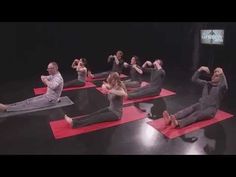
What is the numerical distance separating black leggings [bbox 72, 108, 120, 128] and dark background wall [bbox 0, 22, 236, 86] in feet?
17.2

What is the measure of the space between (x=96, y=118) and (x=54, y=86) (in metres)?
1.40

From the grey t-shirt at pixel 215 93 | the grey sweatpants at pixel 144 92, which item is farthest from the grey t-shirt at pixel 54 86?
the grey t-shirt at pixel 215 93

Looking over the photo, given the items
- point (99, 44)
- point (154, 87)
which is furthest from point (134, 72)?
point (99, 44)

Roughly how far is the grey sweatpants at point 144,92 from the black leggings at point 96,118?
1420 mm

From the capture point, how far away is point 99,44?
9781mm

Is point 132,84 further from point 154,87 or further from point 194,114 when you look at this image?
point 194,114

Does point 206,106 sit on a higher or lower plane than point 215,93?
lower

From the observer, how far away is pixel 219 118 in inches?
166

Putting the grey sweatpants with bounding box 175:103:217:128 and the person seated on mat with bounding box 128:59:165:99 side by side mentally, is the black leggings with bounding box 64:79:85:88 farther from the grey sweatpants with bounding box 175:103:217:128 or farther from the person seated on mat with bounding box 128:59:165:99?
the grey sweatpants with bounding box 175:103:217:128

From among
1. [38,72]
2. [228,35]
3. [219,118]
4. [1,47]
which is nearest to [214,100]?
[219,118]

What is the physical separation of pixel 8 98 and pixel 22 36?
3.82 metres

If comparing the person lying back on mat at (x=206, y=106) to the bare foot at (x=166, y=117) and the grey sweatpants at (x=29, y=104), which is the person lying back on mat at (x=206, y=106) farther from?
the grey sweatpants at (x=29, y=104)

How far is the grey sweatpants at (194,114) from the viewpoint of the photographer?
3.78 m
